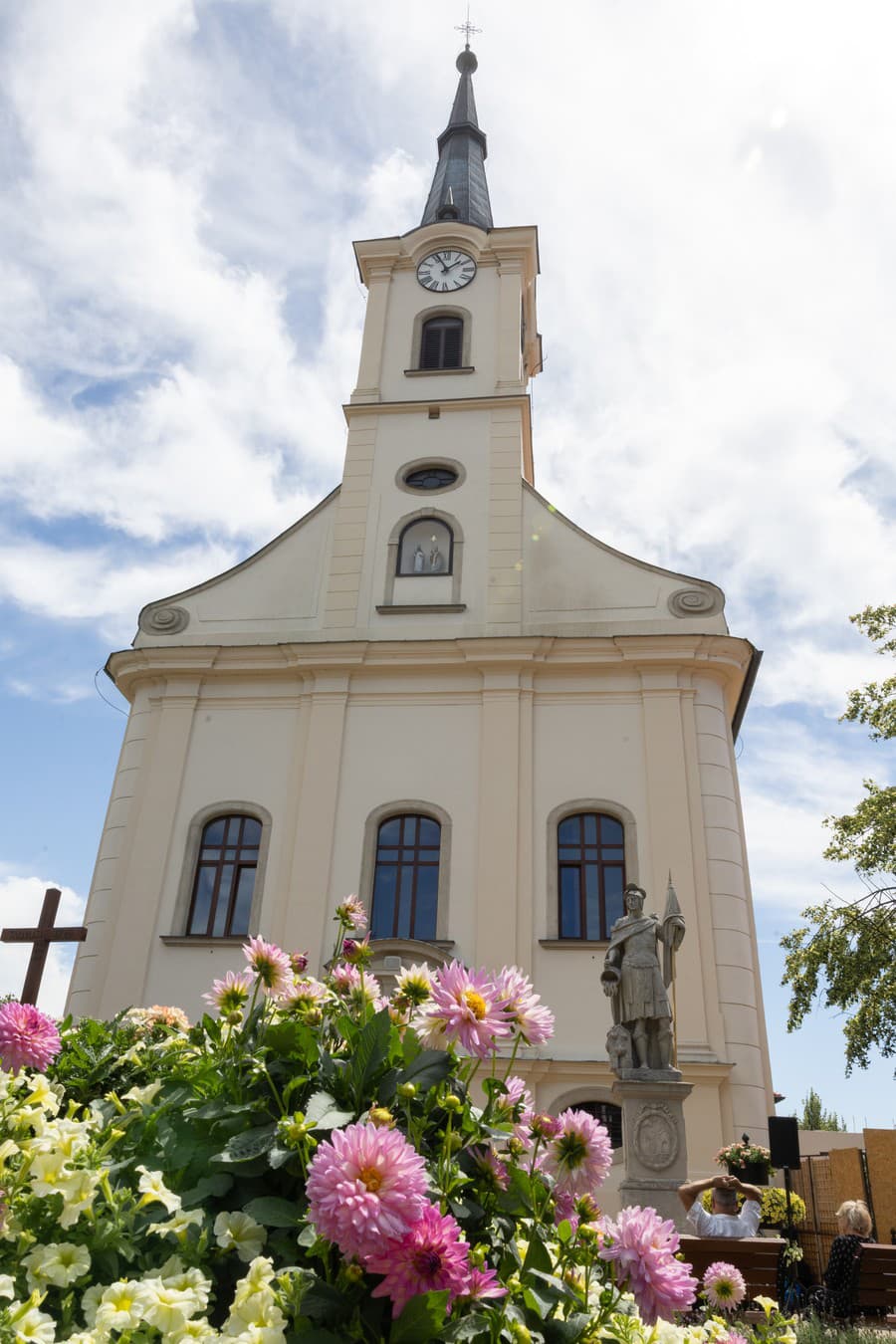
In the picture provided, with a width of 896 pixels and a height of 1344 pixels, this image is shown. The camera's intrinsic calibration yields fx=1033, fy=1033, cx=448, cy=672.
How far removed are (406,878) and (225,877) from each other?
2.68 meters

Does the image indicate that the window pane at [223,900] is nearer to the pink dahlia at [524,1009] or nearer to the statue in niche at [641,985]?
the statue in niche at [641,985]

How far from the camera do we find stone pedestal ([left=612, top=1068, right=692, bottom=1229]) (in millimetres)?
9391

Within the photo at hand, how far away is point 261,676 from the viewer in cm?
1628

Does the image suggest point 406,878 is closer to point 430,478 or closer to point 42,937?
point 42,937

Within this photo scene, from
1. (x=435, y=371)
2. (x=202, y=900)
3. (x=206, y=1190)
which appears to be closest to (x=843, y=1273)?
(x=206, y=1190)

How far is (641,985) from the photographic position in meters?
10.1

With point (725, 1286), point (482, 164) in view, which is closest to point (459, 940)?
point (725, 1286)

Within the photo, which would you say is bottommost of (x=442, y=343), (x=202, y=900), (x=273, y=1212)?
(x=273, y=1212)

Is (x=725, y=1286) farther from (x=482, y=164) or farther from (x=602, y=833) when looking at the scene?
(x=482, y=164)

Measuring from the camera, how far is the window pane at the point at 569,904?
45.1ft

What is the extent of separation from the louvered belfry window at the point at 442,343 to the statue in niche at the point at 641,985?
39.7ft

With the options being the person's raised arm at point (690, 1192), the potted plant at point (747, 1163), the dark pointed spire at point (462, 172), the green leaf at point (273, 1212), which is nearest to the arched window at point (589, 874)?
the potted plant at point (747, 1163)

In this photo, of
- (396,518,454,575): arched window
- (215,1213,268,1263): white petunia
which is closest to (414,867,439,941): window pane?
(396,518,454,575): arched window

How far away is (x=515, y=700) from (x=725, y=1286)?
12723 mm
